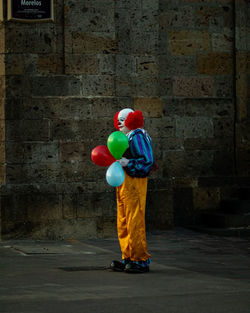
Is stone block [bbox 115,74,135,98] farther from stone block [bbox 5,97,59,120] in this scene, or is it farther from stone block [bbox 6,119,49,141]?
stone block [bbox 6,119,49,141]

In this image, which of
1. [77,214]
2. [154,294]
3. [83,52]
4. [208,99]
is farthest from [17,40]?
[154,294]

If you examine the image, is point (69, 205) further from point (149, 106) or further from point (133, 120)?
point (133, 120)

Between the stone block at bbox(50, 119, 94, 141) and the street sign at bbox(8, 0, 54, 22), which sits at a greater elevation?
the street sign at bbox(8, 0, 54, 22)

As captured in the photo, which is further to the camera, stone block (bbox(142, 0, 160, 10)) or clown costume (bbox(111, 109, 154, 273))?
stone block (bbox(142, 0, 160, 10))

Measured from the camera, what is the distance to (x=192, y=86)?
13.5m

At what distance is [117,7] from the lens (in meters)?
12.2

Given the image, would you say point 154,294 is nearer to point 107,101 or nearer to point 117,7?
point 107,101

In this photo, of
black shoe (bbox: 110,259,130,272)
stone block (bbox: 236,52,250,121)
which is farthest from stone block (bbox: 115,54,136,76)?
black shoe (bbox: 110,259,130,272)

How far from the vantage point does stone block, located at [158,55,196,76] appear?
1338 cm

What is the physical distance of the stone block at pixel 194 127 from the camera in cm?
1341

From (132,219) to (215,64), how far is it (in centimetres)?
567

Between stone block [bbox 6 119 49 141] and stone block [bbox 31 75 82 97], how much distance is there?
1.42 ft

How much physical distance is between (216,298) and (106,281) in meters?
1.41

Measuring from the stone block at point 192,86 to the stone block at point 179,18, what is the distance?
35.4 inches
